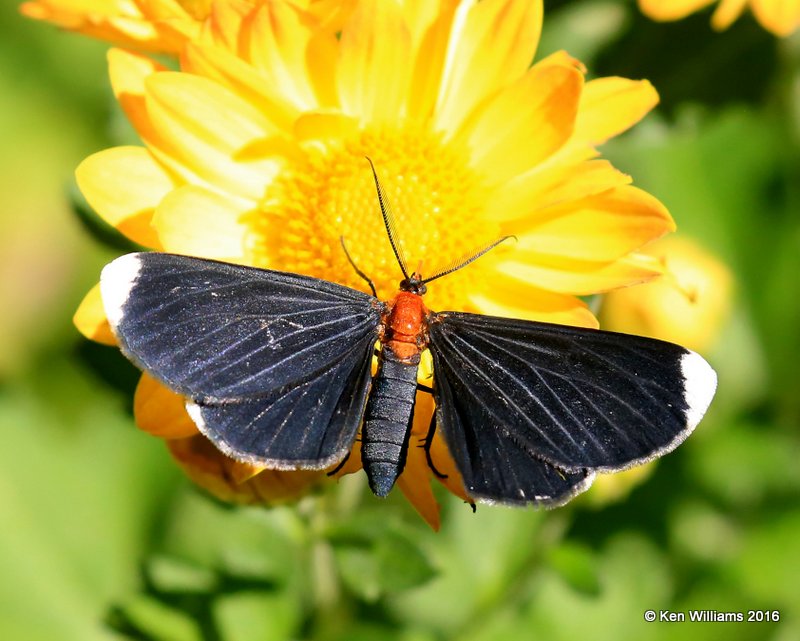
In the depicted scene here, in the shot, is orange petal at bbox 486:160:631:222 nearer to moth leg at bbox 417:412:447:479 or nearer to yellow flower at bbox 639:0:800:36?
moth leg at bbox 417:412:447:479

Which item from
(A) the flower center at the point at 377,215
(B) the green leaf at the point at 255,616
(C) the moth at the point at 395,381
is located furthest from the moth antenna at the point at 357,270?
(B) the green leaf at the point at 255,616

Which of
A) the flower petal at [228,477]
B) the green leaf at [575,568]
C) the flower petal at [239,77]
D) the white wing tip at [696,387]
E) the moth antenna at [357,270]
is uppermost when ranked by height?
the flower petal at [239,77]

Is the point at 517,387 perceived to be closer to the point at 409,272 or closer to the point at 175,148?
the point at 409,272

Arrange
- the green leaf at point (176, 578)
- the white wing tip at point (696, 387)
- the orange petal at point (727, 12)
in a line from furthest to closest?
the orange petal at point (727, 12) → the green leaf at point (176, 578) → the white wing tip at point (696, 387)

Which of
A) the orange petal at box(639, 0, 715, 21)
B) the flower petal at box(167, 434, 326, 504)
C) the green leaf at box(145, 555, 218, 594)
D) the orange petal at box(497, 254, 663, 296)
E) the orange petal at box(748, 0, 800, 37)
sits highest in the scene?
the orange petal at box(639, 0, 715, 21)

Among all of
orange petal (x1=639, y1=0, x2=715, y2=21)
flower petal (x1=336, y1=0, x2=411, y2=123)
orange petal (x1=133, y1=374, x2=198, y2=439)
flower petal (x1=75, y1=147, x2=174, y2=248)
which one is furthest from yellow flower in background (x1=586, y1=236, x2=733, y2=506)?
flower petal (x1=75, y1=147, x2=174, y2=248)

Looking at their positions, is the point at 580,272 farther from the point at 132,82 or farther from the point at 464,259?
the point at 132,82

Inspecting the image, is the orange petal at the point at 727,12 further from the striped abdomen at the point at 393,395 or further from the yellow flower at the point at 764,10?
the striped abdomen at the point at 393,395
